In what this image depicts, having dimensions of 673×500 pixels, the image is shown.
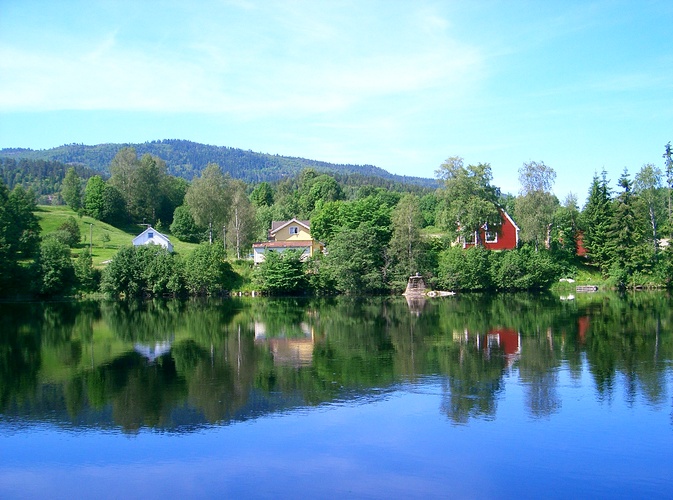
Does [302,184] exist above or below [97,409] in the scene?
above

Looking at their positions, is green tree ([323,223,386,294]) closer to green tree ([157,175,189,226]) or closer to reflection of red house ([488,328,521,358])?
reflection of red house ([488,328,521,358])

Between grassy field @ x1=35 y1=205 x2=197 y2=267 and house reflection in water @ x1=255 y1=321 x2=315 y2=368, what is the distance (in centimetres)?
3619

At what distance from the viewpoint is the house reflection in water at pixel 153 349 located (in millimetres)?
25959

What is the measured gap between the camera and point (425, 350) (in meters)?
26.0

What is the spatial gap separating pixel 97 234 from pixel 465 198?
151 ft

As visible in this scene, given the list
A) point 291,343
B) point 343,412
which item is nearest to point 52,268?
point 291,343

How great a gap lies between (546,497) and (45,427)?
12.6 meters

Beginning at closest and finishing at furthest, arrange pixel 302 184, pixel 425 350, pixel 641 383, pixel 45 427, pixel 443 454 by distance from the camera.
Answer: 1. pixel 443 454
2. pixel 45 427
3. pixel 641 383
4. pixel 425 350
5. pixel 302 184

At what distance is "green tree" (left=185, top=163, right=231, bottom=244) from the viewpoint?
65125 millimetres

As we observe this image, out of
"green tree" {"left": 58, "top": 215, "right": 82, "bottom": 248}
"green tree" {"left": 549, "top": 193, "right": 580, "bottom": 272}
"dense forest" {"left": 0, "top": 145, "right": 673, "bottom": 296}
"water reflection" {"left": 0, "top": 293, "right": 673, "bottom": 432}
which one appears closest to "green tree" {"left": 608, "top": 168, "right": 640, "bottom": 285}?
"dense forest" {"left": 0, "top": 145, "right": 673, "bottom": 296}

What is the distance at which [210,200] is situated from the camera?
65250mm

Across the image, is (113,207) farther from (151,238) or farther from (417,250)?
(417,250)

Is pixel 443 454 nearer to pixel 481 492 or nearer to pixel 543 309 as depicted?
pixel 481 492

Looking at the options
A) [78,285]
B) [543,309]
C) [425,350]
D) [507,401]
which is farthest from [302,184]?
[507,401]
